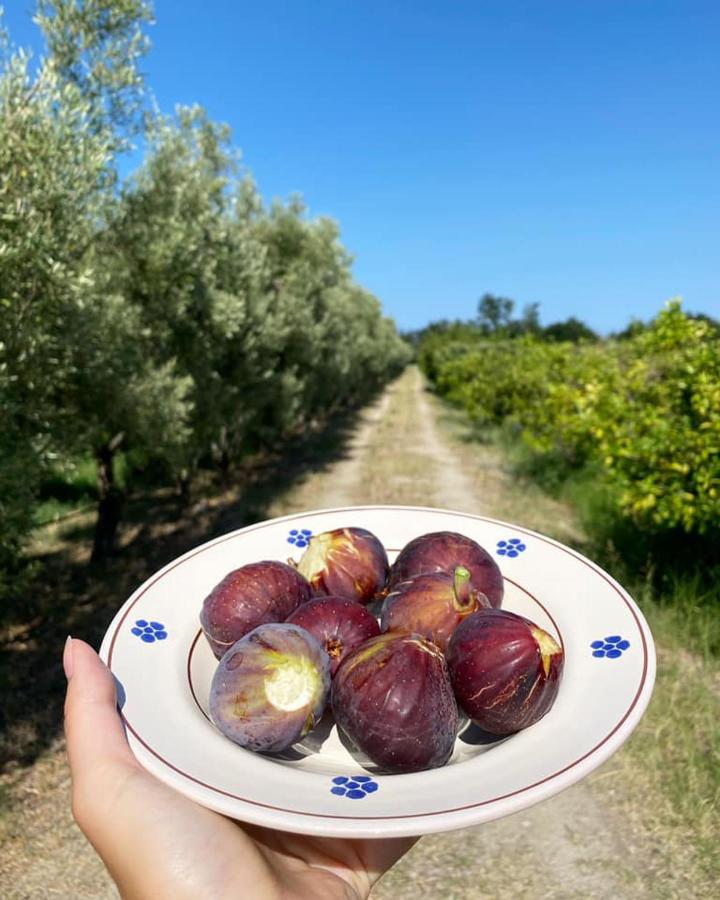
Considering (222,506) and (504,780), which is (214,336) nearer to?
(222,506)

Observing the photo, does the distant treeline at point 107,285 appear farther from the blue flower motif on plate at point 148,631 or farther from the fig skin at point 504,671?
the fig skin at point 504,671

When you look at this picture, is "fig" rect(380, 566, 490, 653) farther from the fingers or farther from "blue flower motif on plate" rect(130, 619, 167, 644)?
the fingers

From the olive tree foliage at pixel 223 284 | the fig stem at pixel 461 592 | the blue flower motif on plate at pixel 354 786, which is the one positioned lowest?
the blue flower motif on plate at pixel 354 786

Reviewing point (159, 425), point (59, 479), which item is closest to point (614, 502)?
point (159, 425)

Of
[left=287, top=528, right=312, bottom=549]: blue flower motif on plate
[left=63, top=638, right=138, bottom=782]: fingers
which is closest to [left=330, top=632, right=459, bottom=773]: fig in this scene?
[left=63, top=638, right=138, bottom=782]: fingers

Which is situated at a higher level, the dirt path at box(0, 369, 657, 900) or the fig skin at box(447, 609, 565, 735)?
the fig skin at box(447, 609, 565, 735)

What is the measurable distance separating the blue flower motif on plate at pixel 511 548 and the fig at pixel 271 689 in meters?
1.06

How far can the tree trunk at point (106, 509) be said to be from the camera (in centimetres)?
979

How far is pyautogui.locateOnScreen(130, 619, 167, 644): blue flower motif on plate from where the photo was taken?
202 centimetres

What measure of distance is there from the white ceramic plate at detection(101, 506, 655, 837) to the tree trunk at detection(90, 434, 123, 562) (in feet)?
26.2

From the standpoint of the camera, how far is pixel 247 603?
2035mm

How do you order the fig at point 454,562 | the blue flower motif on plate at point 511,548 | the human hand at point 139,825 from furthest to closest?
1. the blue flower motif on plate at point 511,548
2. the fig at point 454,562
3. the human hand at point 139,825

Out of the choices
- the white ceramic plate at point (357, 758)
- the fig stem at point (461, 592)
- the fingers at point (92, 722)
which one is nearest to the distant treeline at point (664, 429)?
the white ceramic plate at point (357, 758)

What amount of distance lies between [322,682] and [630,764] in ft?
14.8
